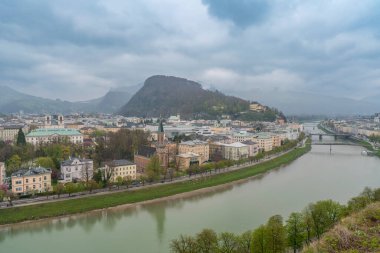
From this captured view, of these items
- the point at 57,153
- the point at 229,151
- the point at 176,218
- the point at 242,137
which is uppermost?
the point at 242,137

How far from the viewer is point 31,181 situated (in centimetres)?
1448

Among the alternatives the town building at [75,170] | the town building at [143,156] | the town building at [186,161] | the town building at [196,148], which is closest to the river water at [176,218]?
the town building at [186,161]

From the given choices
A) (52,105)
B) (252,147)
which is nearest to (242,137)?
(252,147)

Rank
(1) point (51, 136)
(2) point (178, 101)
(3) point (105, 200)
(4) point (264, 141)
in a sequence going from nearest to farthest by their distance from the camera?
(3) point (105, 200)
(1) point (51, 136)
(4) point (264, 141)
(2) point (178, 101)

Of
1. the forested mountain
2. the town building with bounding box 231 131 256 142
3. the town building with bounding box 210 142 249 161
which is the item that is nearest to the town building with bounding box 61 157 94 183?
the town building with bounding box 210 142 249 161

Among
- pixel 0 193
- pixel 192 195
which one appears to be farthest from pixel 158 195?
pixel 0 193

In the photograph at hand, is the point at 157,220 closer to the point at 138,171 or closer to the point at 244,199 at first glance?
the point at 244,199

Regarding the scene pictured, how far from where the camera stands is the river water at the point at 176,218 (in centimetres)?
1007

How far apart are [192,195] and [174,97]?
6843 centimetres

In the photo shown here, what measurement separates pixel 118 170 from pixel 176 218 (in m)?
5.80

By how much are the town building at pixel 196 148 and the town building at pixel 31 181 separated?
10632 millimetres

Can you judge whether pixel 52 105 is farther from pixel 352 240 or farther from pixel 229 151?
pixel 352 240

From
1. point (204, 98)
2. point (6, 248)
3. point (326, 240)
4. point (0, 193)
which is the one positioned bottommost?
point (6, 248)

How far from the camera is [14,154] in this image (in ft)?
67.5
